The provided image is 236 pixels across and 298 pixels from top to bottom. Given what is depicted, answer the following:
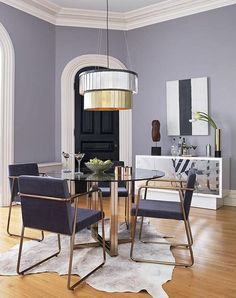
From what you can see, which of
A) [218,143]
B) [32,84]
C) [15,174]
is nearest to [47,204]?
[15,174]

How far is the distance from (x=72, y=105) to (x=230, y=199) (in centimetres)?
322

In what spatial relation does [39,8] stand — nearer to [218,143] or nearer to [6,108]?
[6,108]

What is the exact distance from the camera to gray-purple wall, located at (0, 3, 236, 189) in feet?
16.3

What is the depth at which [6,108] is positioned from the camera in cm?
482

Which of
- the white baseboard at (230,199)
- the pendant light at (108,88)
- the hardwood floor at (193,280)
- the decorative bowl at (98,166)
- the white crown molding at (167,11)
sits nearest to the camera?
the hardwood floor at (193,280)

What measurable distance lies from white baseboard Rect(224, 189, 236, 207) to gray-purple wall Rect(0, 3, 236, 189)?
10 cm

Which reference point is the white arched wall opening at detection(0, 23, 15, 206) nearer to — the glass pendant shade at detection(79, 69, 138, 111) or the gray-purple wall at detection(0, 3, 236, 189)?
the gray-purple wall at detection(0, 3, 236, 189)

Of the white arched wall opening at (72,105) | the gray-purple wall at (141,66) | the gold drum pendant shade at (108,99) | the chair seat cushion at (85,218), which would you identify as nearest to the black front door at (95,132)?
the white arched wall opening at (72,105)

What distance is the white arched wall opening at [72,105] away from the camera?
569cm

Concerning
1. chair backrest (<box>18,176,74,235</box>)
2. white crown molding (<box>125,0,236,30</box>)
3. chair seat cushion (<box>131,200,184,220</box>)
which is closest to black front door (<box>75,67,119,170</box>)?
white crown molding (<box>125,0,236,30</box>)

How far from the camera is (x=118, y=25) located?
588 centimetres

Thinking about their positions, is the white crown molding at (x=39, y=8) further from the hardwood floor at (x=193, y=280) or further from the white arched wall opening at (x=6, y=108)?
the hardwood floor at (x=193, y=280)

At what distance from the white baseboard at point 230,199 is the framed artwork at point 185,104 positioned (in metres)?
1.05

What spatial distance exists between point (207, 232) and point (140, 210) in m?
1.19
